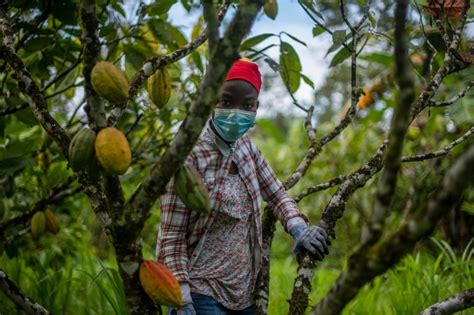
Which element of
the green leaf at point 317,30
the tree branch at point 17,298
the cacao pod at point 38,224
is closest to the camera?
the tree branch at point 17,298

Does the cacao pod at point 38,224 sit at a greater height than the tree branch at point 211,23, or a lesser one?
lesser

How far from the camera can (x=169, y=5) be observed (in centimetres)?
179

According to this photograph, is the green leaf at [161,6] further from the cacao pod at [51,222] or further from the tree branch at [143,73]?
the cacao pod at [51,222]

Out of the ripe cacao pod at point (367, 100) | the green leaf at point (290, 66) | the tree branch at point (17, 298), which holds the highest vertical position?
the ripe cacao pod at point (367, 100)

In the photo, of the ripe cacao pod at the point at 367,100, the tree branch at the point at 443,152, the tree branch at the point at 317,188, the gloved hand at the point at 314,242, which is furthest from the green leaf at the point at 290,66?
the ripe cacao pod at the point at 367,100

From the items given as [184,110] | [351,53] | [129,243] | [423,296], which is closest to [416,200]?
[423,296]

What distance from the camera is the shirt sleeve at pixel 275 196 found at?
158 centimetres

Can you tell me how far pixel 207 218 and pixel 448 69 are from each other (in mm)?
731

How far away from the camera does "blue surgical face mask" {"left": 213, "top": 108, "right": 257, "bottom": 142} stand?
5.01 ft

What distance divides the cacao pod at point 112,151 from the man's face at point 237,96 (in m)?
0.55

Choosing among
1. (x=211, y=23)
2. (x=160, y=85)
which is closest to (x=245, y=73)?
(x=160, y=85)

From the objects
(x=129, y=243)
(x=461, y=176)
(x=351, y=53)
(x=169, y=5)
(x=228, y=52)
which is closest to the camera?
(x=461, y=176)

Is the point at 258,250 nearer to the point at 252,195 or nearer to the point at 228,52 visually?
the point at 252,195

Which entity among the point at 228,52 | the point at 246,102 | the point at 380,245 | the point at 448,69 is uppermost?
the point at 448,69
